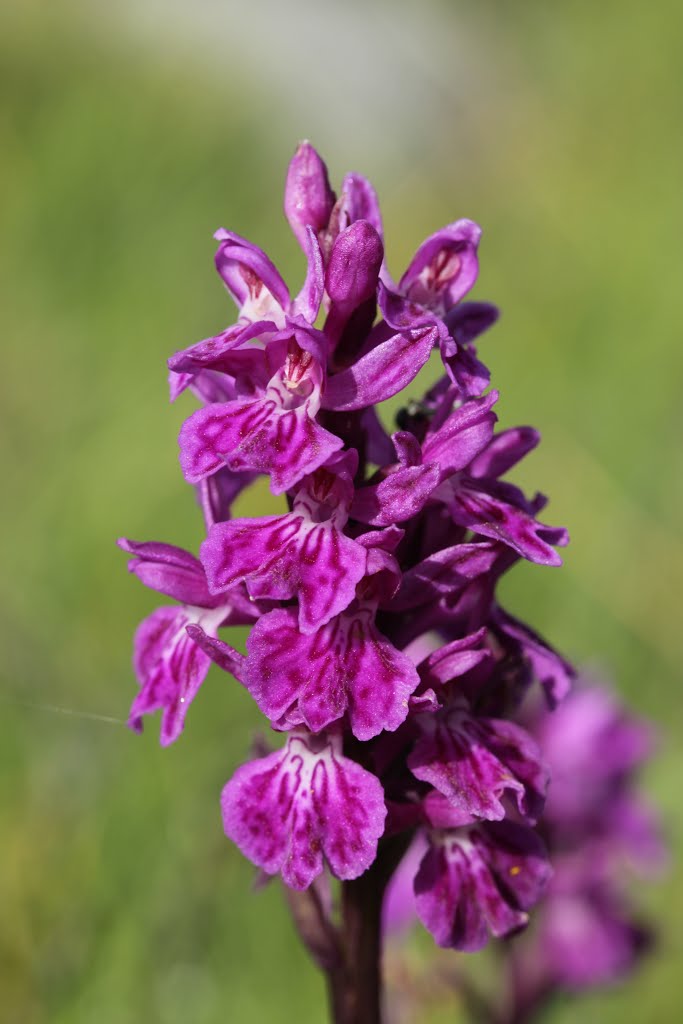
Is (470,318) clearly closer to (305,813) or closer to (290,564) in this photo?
(290,564)

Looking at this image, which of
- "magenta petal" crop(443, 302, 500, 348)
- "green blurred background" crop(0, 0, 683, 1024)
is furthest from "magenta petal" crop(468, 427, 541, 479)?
"green blurred background" crop(0, 0, 683, 1024)

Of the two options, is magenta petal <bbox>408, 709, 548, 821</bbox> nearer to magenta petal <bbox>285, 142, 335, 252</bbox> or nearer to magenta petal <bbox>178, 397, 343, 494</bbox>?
magenta petal <bbox>178, 397, 343, 494</bbox>

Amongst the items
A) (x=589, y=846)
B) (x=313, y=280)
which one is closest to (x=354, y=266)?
(x=313, y=280)

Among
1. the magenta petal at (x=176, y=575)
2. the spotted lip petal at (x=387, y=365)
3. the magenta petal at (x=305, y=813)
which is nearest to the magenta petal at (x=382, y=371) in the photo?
the spotted lip petal at (x=387, y=365)

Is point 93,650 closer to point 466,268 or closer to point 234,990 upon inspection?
point 234,990

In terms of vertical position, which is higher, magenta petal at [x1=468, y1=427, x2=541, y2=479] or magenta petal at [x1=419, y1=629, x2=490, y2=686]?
magenta petal at [x1=468, y1=427, x2=541, y2=479]

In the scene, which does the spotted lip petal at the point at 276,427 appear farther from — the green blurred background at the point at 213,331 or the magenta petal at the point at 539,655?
the green blurred background at the point at 213,331

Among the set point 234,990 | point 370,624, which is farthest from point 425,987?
point 370,624
